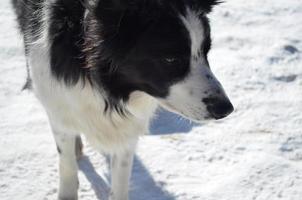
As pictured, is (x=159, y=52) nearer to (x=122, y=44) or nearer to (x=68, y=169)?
(x=122, y=44)

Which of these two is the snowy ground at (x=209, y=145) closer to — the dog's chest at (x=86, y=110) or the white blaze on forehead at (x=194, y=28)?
the dog's chest at (x=86, y=110)

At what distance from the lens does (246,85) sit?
13.5 ft

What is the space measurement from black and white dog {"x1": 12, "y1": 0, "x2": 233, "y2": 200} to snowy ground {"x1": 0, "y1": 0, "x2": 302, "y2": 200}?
0.49 meters

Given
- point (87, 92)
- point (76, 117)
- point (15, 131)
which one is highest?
point (87, 92)

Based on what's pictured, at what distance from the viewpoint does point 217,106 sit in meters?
2.35

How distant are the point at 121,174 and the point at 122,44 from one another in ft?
3.31

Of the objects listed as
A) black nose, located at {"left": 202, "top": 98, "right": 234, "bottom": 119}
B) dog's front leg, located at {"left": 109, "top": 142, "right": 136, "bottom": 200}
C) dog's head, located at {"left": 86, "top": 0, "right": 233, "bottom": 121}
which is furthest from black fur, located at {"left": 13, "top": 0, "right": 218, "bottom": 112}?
dog's front leg, located at {"left": 109, "top": 142, "right": 136, "bottom": 200}

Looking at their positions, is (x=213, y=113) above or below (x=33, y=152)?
above

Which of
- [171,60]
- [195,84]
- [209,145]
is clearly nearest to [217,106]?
[195,84]

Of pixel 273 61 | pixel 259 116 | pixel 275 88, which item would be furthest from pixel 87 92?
pixel 273 61

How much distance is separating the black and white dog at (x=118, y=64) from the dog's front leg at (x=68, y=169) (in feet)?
0.32

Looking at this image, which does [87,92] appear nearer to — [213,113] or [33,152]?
[213,113]

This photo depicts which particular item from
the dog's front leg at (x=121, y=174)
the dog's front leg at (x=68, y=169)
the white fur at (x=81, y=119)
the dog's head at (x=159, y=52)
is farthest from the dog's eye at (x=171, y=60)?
the dog's front leg at (x=68, y=169)

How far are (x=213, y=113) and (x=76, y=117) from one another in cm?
76
